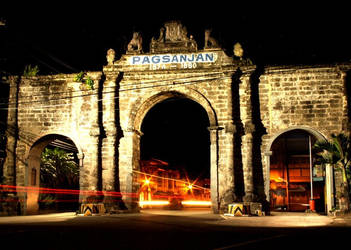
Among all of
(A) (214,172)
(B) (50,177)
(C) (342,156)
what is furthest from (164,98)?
(B) (50,177)

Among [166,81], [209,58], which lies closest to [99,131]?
[166,81]

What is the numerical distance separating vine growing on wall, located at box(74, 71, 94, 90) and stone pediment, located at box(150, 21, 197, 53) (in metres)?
3.28

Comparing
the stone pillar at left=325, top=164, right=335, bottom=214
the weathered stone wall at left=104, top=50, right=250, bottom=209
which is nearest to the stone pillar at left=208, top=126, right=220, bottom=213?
the weathered stone wall at left=104, top=50, right=250, bottom=209

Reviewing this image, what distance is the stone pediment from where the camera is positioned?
1919 centimetres

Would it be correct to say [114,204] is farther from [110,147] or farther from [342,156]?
[342,156]

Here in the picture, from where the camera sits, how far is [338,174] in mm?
17625

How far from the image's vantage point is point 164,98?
19891 mm

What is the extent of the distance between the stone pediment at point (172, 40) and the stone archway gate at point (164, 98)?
48 millimetres

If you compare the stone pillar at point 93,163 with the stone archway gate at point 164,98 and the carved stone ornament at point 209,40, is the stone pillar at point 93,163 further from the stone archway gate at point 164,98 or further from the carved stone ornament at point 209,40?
the carved stone ornament at point 209,40

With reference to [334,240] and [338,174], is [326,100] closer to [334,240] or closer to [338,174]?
[338,174]

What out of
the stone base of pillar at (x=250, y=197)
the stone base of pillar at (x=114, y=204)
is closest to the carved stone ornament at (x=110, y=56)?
the stone base of pillar at (x=114, y=204)

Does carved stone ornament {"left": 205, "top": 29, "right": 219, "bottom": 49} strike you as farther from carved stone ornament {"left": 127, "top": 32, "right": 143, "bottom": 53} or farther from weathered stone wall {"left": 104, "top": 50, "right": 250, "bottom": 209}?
carved stone ornament {"left": 127, "top": 32, "right": 143, "bottom": 53}

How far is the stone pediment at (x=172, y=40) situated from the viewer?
19188 millimetres

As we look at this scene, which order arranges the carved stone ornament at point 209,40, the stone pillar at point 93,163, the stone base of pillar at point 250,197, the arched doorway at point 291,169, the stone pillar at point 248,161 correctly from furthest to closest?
the arched doorway at point 291,169 < the carved stone ornament at point 209,40 < the stone pillar at point 93,163 < the stone pillar at point 248,161 < the stone base of pillar at point 250,197
